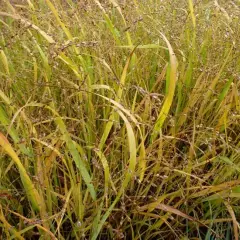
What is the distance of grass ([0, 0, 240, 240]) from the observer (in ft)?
3.91

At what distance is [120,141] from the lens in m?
1.35

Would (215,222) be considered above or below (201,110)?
below

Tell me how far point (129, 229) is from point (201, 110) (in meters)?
0.47

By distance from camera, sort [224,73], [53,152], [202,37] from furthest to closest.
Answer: [202,37] < [224,73] < [53,152]

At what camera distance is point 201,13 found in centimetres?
A: 197

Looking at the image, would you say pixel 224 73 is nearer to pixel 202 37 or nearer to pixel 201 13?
pixel 202 37

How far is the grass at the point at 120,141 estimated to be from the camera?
1.19 metres

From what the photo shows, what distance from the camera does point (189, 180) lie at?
1.33m

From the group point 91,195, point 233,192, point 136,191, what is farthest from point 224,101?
point 91,195

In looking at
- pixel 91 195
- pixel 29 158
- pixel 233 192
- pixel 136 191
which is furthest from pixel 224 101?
pixel 29 158

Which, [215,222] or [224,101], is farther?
[224,101]

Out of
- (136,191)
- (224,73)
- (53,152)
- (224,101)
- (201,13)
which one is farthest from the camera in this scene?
(201,13)

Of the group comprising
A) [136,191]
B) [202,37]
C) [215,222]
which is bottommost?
[215,222]

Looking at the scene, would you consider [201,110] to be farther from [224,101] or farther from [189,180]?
[189,180]
